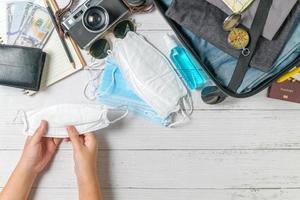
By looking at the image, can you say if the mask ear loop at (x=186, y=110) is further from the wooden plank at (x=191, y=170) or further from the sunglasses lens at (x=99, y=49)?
the sunglasses lens at (x=99, y=49)

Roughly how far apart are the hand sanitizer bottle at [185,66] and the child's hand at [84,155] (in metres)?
0.27

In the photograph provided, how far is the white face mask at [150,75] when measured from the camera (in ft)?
2.99

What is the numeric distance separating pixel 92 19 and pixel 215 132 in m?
0.41

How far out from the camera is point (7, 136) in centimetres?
95

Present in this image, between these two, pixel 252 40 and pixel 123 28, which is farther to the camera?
pixel 123 28

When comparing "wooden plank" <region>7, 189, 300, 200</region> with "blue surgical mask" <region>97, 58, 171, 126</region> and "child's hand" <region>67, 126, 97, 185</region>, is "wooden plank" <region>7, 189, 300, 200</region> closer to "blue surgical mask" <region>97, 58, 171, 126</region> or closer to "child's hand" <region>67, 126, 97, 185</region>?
"child's hand" <region>67, 126, 97, 185</region>

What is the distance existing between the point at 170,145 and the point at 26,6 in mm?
502

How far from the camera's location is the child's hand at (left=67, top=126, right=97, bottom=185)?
0.89 m

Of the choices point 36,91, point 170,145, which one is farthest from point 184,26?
point 36,91

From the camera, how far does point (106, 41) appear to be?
949 millimetres

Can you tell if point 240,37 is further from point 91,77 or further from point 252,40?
point 91,77

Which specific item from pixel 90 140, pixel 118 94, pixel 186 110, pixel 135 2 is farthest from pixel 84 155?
pixel 135 2

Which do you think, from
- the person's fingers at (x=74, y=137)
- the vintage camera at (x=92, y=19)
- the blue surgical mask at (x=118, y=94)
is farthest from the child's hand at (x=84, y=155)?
the vintage camera at (x=92, y=19)

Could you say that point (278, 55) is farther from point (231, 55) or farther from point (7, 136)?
point (7, 136)
